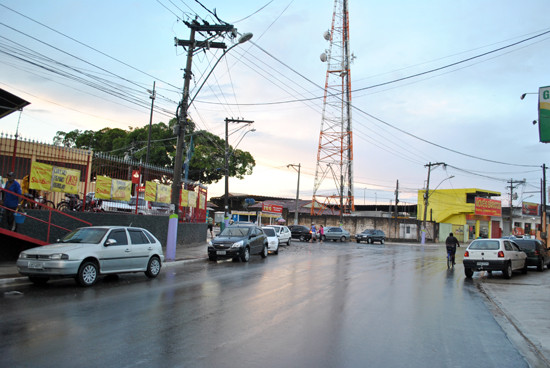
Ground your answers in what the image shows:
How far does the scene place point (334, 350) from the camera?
608cm

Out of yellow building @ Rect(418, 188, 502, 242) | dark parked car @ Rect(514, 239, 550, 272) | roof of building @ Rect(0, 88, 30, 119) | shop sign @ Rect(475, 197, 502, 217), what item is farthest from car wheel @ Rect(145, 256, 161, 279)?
shop sign @ Rect(475, 197, 502, 217)

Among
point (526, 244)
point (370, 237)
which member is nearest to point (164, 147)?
point (370, 237)

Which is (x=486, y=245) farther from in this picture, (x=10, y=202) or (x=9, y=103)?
(x=9, y=103)

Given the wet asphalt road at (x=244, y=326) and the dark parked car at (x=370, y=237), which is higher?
the dark parked car at (x=370, y=237)

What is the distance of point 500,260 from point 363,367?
13207mm

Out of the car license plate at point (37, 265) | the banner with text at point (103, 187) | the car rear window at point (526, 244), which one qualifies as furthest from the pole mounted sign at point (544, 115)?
the banner with text at point (103, 187)

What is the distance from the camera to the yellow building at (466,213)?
63.6 meters

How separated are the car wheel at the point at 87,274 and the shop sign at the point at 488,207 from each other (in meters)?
61.0

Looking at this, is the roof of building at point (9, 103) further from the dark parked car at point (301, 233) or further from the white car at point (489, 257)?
the dark parked car at point (301, 233)

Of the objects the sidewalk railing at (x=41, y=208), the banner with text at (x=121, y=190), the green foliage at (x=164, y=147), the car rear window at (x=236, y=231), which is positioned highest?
the green foliage at (x=164, y=147)

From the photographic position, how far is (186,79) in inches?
744

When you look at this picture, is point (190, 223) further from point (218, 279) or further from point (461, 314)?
point (461, 314)

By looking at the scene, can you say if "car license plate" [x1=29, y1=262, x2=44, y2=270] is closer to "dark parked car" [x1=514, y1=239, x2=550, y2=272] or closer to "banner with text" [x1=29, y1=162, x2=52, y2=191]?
"banner with text" [x1=29, y1=162, x2=52, y2=191]

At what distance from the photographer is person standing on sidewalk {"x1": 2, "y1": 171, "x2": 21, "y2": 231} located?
513 inches
